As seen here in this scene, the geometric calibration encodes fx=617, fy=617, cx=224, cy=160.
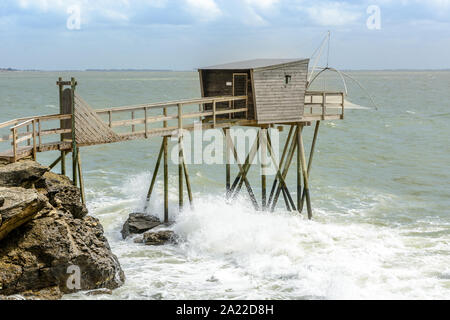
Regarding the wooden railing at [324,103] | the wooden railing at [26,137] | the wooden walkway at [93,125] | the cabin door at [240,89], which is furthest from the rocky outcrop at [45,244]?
the wooden railing at [324,103]

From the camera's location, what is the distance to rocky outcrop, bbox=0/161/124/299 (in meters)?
12.1

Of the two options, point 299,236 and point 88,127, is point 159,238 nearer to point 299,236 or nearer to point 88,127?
point 88,127

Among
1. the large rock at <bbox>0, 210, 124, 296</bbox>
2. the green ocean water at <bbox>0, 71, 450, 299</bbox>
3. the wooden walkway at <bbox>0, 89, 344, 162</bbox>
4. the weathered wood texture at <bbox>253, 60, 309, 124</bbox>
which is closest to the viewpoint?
the large rock at <bbox>0, 210, 124, 296</bbox>

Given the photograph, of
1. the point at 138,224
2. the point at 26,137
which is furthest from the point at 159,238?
the point at 26,137

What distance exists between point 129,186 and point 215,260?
11.1m

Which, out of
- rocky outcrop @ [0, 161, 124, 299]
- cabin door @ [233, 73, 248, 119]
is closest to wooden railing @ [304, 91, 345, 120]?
cabin door @ [233, 73, 248, 119]

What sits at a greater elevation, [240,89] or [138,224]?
[240,89]

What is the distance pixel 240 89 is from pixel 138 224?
559cm

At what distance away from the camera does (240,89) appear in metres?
20.6

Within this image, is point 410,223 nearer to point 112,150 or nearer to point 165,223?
point 165,223

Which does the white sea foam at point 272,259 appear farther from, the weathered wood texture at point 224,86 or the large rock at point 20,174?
the weathered wood texture at point 224,86

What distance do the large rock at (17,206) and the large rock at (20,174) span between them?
780mm

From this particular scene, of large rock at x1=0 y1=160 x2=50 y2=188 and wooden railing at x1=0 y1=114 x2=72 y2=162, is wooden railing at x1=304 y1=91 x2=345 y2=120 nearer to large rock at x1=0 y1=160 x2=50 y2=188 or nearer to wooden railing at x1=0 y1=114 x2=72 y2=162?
wooden railing at x1=0 y1=114 x2=72 y2=162

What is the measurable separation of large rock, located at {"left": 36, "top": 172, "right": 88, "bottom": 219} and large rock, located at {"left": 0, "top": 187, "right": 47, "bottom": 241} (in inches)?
45.0
